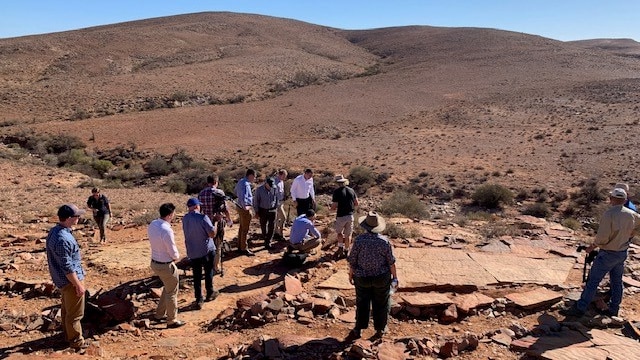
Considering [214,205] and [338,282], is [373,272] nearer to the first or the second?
[338,282]

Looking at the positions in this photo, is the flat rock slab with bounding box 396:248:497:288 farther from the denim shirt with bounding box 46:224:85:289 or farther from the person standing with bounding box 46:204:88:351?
the denim shirt with bounding box 46:224:85:289

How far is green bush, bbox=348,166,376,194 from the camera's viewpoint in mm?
22578

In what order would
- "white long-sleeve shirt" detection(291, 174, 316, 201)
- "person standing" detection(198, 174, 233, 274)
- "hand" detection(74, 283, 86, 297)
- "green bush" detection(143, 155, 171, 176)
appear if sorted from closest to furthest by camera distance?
"hand" detection(74, 283, 86, 297) < "person standing" detection(198, 174, 233, 274) < "white long-sleeve shirt" detection(291, 174, 316, 201) < "green bush" detection(143, 155, 171, 176)

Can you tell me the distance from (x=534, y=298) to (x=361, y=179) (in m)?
16.0

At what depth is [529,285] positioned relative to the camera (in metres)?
7.72

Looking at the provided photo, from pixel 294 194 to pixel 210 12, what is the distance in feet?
372

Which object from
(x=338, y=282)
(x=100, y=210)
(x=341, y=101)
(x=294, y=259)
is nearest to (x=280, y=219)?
(x=294, y=259)

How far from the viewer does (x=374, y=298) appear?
585 centimetres

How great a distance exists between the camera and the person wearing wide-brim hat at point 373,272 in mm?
5641

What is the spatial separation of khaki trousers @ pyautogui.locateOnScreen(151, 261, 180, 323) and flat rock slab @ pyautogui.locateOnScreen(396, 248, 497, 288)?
343 cm

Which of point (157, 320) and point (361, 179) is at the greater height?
point (361, 179)

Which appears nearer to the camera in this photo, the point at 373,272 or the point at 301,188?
the point at 373,272

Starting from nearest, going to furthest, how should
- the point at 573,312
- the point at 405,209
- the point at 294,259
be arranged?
the point at 573,312 → the point at 294,259 → the point at 405,209

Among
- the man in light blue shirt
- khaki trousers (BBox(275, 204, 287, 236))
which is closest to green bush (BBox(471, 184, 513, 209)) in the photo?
khaki trousers (BBox(275, 204, 287, 236))
